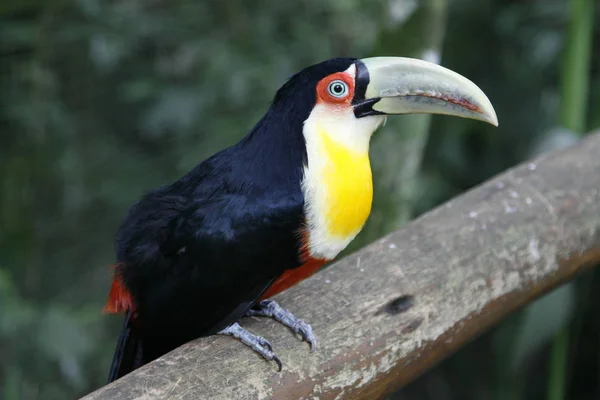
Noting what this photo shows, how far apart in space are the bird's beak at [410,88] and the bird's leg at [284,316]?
0.35 m

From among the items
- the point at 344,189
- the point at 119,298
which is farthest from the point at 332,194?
the point at 119,298

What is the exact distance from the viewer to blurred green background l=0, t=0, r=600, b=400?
192 cm

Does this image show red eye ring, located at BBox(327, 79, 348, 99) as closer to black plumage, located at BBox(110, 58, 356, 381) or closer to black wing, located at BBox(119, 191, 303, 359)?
black plumage, located at BBox(110, 58, 356, 381)

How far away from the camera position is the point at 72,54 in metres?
2.31

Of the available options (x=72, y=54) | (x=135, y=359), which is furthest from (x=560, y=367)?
(x=72, y=54)

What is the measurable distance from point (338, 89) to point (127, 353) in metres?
0.60

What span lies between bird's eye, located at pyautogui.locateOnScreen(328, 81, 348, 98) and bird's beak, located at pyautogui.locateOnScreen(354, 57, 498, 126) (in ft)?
0.09

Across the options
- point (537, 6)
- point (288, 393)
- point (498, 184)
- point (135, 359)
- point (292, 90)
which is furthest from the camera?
point (537, 6)

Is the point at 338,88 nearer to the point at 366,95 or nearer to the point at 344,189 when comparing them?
the point at 366,95

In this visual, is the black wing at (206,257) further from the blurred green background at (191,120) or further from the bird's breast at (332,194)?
the blurred green background at (191,120)

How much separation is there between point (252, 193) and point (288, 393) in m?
0.32

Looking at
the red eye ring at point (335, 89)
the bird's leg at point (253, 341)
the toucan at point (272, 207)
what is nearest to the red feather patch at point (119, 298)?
the toucan at point (272, 207)

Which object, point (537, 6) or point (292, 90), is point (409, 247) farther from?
point (537, 6)

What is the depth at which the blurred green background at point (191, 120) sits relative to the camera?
6.28 feet
